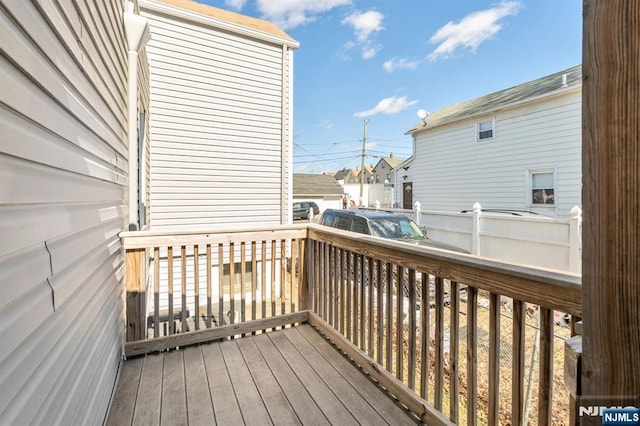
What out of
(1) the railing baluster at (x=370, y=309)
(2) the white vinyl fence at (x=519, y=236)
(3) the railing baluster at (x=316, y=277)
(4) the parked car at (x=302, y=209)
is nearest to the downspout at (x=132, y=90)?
(3) the railing baluster at (x=316, y=277)

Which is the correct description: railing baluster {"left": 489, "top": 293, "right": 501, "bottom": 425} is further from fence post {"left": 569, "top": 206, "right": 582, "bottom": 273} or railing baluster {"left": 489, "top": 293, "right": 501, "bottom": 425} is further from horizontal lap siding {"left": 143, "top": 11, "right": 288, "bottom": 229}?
horizontal lap siding {"left": 143, "top": 11, "right": 288, "bottom": 229}

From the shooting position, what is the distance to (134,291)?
238cm

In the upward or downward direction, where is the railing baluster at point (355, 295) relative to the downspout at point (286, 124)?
downward

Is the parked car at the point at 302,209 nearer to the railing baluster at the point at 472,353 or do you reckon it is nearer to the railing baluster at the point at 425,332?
the railing baluster at the point at 425,332

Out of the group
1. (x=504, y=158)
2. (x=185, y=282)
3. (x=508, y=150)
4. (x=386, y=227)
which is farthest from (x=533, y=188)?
(x=185, y=282)

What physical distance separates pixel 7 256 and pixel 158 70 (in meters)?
5.56

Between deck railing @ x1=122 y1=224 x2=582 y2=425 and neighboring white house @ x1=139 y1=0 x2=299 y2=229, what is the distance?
262cm

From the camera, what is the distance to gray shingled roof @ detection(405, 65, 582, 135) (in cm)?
838

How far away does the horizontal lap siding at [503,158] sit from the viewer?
797 cm

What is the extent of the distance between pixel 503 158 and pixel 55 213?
1042 centimetres

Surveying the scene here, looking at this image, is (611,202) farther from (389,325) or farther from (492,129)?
(492,129)

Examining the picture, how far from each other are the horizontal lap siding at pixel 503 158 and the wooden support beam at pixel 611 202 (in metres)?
9.06

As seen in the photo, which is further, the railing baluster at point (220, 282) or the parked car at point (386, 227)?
the parked car at point (386, 227)

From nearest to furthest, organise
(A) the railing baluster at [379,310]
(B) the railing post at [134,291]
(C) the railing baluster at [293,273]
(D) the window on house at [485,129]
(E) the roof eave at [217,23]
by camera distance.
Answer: (A) the railing baluster at [379,310] < (B) the railing post at [134,291] < (C) the railing baluster at [293,273] < (E) the roof eave at [217,23] < (D) the window on house at [485,129]
